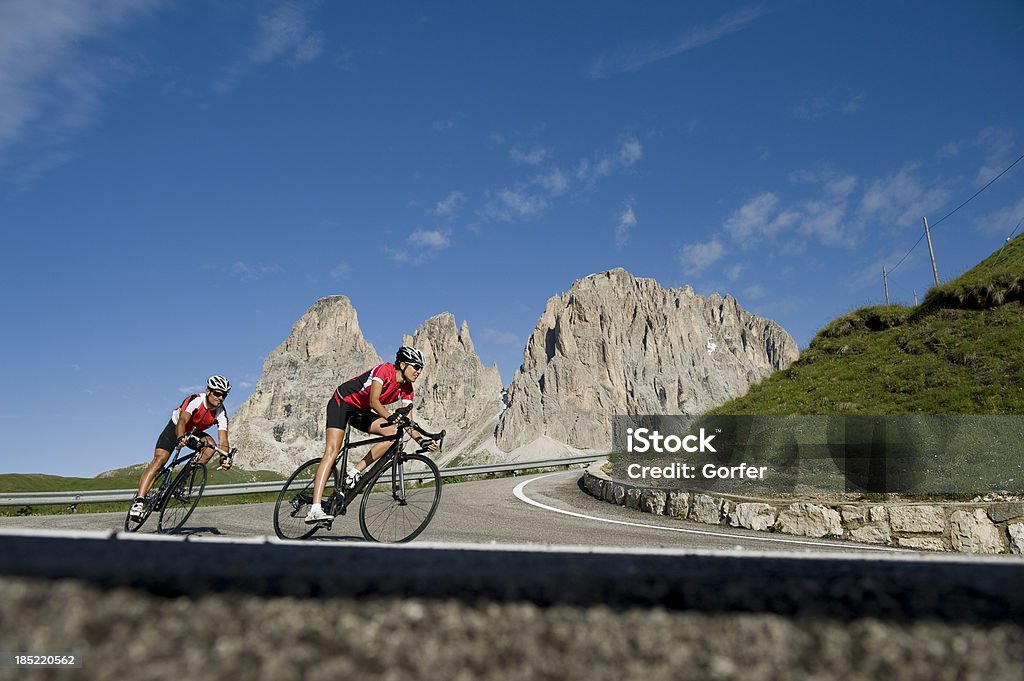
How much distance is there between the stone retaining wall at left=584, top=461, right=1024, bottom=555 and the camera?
8.30 metres

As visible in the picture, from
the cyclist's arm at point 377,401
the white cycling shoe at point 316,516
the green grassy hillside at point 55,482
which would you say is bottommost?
the white cycling shoe at point 316,516

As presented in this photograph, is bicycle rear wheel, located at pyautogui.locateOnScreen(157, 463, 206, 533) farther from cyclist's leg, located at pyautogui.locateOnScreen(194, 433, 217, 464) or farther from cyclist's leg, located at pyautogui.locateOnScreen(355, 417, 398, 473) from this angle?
cyclist's leg, located at pyautogui.locateOnScreen(355, 417, 398, 473)

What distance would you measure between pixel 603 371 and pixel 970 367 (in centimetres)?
17486

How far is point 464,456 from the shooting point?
181250mm

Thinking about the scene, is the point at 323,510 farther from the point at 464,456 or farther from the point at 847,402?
the point at 464,456

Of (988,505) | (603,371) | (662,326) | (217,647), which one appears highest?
(662,326)

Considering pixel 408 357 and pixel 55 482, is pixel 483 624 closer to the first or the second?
pixel 408 357

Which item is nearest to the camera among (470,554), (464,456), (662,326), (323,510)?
(470,554)

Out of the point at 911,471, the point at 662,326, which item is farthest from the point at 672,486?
the point at 662,326

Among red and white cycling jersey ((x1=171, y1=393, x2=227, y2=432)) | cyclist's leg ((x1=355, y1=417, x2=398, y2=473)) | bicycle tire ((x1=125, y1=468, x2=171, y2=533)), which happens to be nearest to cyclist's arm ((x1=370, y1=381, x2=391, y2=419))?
cyclist's leg ((x1=355, y1=417, x2=398, y2=473))
